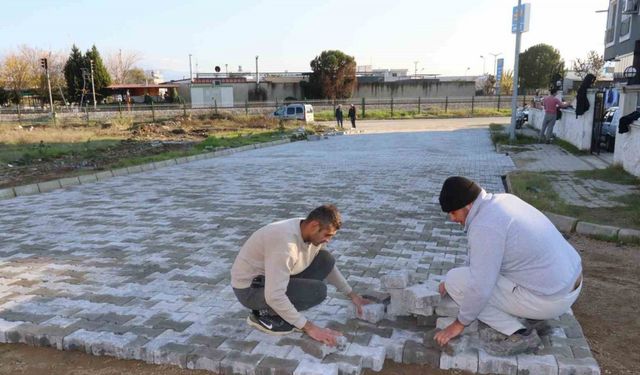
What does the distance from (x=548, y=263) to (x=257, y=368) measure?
185 cm

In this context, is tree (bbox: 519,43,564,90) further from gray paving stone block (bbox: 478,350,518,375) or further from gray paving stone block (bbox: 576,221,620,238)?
gray paving stone block (bbox: 478,350,518,375)

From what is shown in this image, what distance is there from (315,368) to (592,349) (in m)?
1.94

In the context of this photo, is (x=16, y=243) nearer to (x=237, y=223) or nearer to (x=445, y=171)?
(x=237, y=223)

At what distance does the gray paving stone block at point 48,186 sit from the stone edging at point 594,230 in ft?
28.8

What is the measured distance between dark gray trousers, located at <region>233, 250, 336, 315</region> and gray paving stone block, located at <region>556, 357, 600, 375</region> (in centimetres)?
157

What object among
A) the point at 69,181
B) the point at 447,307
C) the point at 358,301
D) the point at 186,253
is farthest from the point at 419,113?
the point at 447,307

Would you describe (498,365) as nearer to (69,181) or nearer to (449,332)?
(449,332)

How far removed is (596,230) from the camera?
619 cm

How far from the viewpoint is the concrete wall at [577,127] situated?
13.4m

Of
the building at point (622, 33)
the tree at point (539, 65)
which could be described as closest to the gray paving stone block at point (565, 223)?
the building at point (622, 33)

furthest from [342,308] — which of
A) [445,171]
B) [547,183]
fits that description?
[445,171]

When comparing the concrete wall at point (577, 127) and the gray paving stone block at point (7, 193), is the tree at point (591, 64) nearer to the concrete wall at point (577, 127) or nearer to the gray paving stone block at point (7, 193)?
the concrete wall at point (577, 127)

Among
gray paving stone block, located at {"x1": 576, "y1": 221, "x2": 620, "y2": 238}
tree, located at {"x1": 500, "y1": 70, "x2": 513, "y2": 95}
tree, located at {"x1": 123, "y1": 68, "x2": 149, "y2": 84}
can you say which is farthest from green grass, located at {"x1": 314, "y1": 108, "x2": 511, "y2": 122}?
tree, located at {"x1": 123, "y1": 68, "x2": 149, "y2": 84}

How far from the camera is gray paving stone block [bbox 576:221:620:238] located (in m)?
6.05
